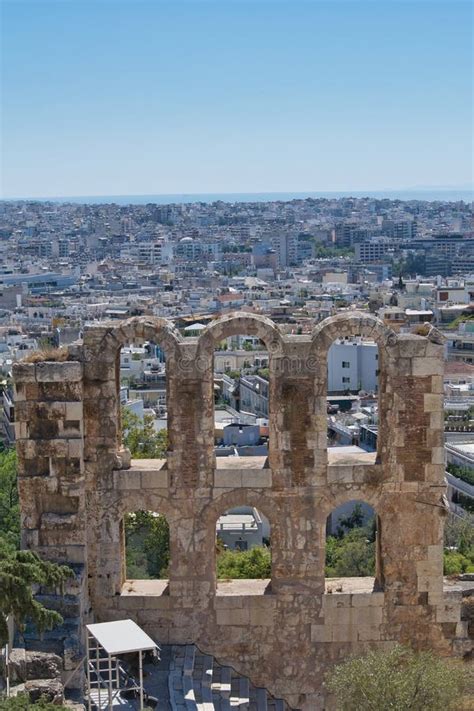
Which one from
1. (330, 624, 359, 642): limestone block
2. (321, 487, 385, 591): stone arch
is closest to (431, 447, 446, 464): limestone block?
(321, 487, 385, 591): stone arch

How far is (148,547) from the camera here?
1208 inches

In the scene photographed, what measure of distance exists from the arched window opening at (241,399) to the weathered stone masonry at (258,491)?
53.6 ft

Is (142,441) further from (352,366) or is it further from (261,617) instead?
(352,366)

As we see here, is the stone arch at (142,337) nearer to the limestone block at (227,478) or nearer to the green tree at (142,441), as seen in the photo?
the limestone block at (227,478)

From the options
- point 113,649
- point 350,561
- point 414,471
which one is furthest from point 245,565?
point 113,649

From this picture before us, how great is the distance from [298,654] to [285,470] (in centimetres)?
282

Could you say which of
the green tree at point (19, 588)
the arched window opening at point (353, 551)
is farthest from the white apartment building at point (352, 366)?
the green tree at point (19, 588)

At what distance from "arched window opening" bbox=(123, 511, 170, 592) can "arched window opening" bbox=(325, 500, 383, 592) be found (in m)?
3.96

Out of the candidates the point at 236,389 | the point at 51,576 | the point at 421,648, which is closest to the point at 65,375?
the point at 51,576

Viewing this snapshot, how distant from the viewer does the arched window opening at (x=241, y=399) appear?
2367 inches

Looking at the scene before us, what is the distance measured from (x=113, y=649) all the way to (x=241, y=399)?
70.2 m

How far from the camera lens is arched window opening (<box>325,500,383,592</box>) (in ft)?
64.1

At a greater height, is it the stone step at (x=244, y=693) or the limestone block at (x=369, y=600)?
the limestone block at (x=369, y=600)

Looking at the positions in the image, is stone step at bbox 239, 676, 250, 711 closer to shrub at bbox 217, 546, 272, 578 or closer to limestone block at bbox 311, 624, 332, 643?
limestone block at bbox 311, 624, 332, 643
